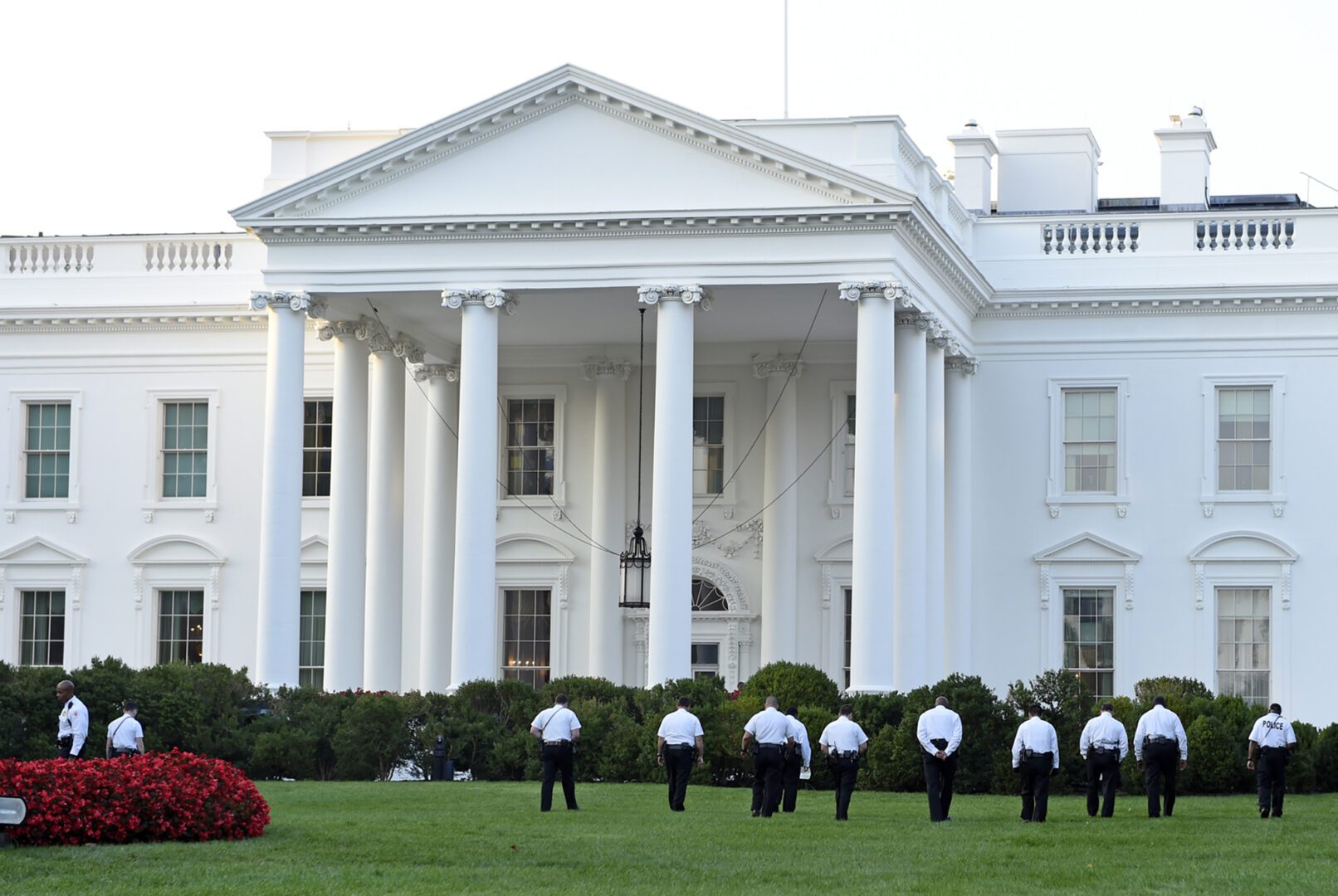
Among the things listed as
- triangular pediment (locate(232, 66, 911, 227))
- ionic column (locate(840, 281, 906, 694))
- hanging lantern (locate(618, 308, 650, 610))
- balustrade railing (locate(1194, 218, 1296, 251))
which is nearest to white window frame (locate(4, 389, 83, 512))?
triangular pediment (locate(232, 66, 911, 227))

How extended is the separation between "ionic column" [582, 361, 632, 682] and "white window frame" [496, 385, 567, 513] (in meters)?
0.75

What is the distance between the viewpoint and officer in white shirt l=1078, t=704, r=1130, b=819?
2406cm

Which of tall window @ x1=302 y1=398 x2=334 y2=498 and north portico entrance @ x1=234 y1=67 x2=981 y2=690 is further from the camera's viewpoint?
tall window @ x1=302 y1=398 x2=334 y2=498

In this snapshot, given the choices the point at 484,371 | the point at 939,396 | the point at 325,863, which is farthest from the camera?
the point at 939,396

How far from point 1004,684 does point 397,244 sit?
1465cm

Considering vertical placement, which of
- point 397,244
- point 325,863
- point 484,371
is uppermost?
point 397,244

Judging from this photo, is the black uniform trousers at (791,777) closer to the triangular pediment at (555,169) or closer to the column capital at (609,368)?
the triangular pediment at (555,169)

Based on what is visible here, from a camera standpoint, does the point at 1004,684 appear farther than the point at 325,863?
Yes

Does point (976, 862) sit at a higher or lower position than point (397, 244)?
lower

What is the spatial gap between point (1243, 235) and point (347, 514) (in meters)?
18.1

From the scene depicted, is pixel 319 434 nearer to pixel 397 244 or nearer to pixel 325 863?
pixel 397 244

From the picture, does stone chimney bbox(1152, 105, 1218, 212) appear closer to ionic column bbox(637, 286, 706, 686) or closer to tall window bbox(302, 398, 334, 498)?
ionic column bbox(637, 286, 706, 686)

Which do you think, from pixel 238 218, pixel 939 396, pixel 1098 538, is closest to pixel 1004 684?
pixel 1098 538

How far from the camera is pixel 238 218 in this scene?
34.6 m
